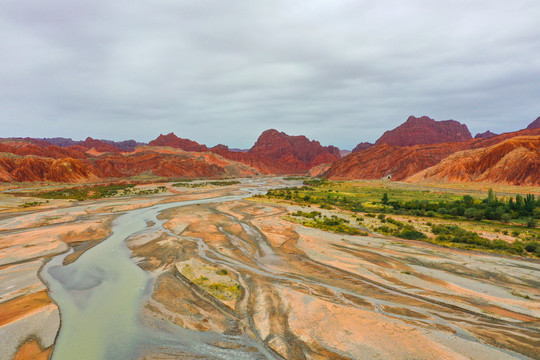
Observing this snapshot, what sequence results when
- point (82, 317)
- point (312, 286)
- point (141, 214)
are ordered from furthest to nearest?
point (141, 214)
point (312, 286)
point (82, 317)

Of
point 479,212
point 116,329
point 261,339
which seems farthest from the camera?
point 479,212

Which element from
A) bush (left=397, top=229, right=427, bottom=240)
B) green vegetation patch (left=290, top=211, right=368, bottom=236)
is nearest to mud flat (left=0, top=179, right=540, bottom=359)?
bush (left=397, top=229, right=427, bottom=240)

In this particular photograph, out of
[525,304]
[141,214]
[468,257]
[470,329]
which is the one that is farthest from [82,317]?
[141,214]

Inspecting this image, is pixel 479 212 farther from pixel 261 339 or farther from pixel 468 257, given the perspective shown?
pixel 261 339

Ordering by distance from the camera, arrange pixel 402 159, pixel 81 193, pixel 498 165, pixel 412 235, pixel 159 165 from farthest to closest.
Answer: pixel 159 165
pixel 402 159
pixel 498 165
pixel 81 193
pixel 412 235

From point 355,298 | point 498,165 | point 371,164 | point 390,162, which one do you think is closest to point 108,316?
point 355,298

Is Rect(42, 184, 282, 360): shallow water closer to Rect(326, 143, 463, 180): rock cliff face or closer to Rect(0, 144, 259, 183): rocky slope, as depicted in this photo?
Rect(0, 144, 259, 183): rocky slope

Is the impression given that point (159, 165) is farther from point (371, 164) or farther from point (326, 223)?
point (326, 223)

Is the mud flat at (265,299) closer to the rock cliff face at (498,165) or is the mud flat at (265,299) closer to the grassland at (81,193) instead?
the grassland at (81,193)
